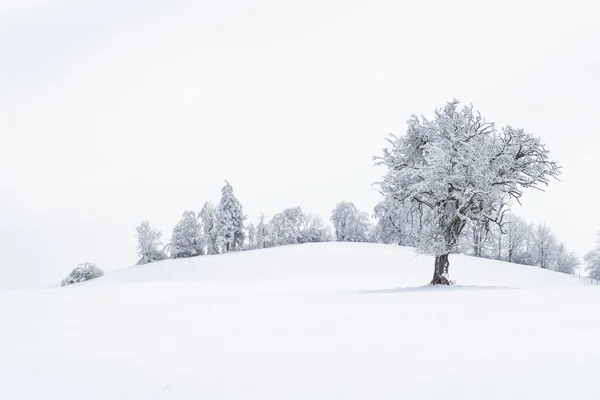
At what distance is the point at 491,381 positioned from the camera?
5785mm

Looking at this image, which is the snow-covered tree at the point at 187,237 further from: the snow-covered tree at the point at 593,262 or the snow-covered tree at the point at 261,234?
the snow-covered tree at the point at 593,262

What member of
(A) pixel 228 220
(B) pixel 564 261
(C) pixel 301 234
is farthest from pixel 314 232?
(B) pixel 564 261

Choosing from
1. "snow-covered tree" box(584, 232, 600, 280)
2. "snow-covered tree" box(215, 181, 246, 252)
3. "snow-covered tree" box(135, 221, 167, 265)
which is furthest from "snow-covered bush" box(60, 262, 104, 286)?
"snow-covered tree" box(584, 232, 600, 280)

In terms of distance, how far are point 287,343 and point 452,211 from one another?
51.8 feet

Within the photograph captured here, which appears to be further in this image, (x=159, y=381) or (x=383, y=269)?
(x=383, y=269)

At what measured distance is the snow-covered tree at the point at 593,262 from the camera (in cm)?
5255

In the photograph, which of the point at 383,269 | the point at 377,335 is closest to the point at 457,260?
the point at 383,269

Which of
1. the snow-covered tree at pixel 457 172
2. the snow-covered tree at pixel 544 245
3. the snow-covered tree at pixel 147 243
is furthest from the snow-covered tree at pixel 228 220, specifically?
the snow-covered tree at pixel 544 245

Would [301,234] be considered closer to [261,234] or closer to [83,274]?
[261,234]

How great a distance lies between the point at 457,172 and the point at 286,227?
171 ft

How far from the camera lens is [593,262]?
54375 millimetres

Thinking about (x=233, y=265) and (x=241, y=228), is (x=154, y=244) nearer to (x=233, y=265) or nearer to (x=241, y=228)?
(x=241, y=228)

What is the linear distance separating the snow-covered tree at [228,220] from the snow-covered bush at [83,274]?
15.2 metres

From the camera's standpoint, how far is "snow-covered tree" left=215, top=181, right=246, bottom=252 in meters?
56.4
